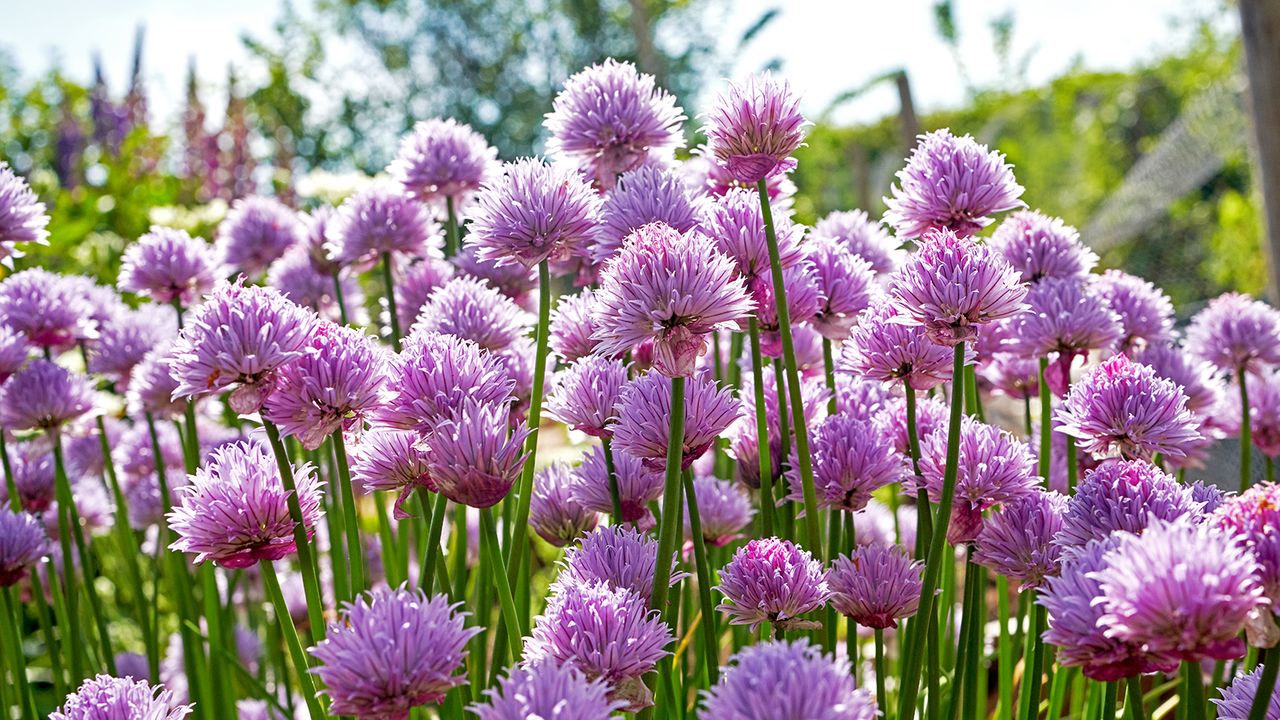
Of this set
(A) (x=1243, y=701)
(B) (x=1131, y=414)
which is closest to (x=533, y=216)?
(B) (x=1131, y=414)

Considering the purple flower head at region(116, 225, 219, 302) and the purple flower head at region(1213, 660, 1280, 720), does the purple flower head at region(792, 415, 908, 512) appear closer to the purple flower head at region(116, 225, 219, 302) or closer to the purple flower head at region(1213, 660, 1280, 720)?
the purple flower head at region(1213, 660, 1280, 720)

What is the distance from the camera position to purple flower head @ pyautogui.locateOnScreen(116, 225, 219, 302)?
59.3 inches

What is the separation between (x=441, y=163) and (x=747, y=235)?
591 millimetres

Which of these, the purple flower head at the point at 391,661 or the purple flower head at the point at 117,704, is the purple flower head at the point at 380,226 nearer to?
the purple flower head at the point at 117,704

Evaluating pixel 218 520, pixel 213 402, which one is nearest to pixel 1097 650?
pixel 218 520

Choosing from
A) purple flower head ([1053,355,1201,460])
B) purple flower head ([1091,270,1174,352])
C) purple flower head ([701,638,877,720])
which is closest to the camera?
purple flower head ([701,638,877,720])

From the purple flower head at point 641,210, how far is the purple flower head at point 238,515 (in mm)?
362

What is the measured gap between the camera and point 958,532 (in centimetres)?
89

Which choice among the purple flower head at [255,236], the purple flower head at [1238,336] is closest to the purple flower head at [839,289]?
the purple flower head at [1238,336]

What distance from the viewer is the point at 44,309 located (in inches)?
56.6

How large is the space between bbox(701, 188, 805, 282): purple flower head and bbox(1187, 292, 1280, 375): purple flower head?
858mm

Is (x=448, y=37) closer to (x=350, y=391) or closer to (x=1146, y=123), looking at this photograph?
(x=1146, y=123)

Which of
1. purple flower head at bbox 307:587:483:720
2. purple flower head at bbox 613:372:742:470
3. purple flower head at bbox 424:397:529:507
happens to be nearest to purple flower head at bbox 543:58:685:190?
purple flower head at bbox 613:372:742:470

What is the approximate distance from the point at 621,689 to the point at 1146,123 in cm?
1289
